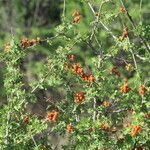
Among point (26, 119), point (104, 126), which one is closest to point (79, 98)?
point (104, 126)

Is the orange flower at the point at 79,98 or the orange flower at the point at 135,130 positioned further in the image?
the orange flower at the point at 79,98

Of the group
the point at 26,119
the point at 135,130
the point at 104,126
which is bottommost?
the point at 135,130

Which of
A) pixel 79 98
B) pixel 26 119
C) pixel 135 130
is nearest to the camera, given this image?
pixel 135 130

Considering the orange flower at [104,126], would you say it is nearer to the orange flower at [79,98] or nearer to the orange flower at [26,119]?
the orange flower at [79,98]

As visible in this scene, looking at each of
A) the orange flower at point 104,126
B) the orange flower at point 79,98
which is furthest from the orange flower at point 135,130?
the orange flower at point 79,98

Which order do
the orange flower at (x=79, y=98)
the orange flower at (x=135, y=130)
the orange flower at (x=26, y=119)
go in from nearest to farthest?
the orange flower at (x=135, y=130)
the orange flower at (x=79, y=98)
the orange flower at (x=26, y=119)

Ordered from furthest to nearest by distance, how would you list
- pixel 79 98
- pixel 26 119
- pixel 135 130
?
1. pixel 26 119
2. pixel 79 98
3. pixel 135 130

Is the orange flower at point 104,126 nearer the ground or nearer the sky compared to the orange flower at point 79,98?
nearer the ground

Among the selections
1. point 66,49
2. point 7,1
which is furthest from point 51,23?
point 66,49

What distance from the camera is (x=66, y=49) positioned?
537 cm

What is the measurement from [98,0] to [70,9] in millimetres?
7646

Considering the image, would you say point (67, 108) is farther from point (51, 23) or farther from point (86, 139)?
point (51, 23)

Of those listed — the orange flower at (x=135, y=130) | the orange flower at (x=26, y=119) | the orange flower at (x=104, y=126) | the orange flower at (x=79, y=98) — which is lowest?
the orange flower at (x=135, y=130)

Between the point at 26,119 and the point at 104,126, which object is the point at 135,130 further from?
the point at 26,119
